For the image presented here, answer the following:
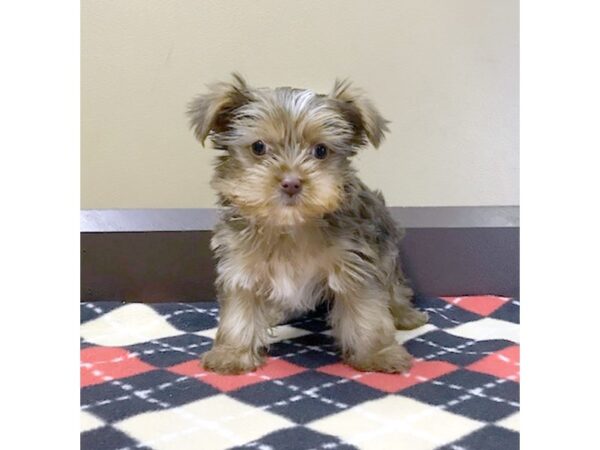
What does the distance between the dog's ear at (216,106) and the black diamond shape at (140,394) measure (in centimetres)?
72

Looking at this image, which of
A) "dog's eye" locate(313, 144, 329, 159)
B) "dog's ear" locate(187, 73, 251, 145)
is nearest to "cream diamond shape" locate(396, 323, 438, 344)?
"dog's eye" locate(313, 144, 329, 159)

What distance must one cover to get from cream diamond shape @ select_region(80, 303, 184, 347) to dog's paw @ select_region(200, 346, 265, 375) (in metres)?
0.38

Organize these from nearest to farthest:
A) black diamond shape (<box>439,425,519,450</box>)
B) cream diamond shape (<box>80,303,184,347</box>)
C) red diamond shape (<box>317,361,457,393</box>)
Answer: black diamond shape (<box>439,425,519,450</box>), red diamond shape (<box>317,361,457,393</box>), cream diamond shape (<box>80,303,184,347</box>)

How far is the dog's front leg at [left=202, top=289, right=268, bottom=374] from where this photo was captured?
2090 mm

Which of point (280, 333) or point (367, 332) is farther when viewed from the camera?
point (280, 333)

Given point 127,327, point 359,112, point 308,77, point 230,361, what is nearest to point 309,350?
point 230,361

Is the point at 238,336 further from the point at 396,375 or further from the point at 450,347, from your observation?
the point at 450,347

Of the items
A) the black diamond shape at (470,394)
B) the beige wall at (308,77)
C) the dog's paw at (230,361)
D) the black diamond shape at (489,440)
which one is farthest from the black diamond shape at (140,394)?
the beige wall at (308,77)

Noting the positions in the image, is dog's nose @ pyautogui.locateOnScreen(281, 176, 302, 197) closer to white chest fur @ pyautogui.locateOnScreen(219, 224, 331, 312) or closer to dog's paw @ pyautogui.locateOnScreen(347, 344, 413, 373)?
white chest fur @ pyautogui.locateOnScreen(219, 224, 331, 312)

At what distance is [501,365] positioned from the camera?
6.84ft

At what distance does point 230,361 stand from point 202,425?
1.37 feet
